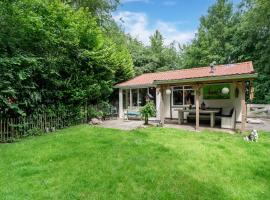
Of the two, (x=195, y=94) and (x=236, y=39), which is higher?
(x=236, y=39)

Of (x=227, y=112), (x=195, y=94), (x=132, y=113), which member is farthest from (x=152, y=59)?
(x=227, y=112)

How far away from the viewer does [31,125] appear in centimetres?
1021

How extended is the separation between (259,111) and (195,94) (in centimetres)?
658

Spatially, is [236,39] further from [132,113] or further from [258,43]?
[132,113]

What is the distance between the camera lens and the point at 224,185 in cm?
461

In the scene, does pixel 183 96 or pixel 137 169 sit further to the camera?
pixel 183 96

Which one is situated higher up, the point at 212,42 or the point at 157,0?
the point at 157,0

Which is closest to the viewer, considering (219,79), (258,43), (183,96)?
(219,79)

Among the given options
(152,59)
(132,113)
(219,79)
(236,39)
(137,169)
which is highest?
(236,39)

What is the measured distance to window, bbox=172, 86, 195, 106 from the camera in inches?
563

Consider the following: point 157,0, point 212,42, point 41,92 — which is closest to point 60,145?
point 41,92

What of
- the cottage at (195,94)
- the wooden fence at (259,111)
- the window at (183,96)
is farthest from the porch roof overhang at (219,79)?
the wooden fence at (259,111)

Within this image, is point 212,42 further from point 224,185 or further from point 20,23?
point 224,185

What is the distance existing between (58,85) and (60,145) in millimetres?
4768
